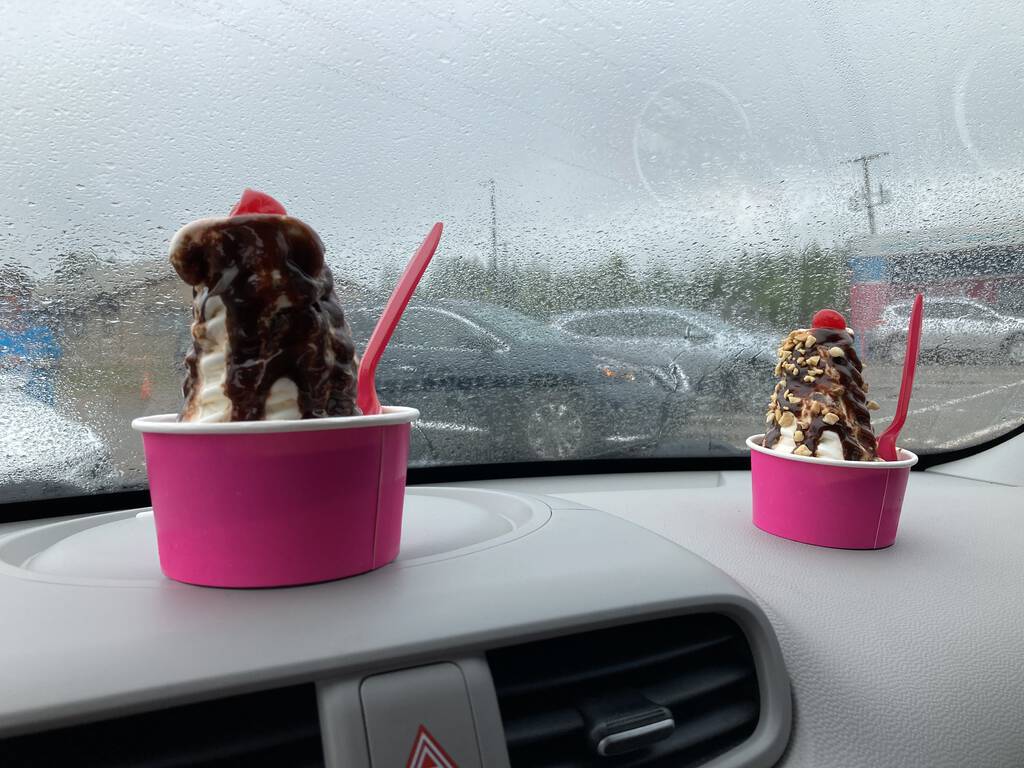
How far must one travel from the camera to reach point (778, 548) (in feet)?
4.43

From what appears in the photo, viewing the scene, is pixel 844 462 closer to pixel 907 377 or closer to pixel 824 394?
pixel 824 394

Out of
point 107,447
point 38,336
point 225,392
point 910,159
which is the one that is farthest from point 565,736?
point 910,159

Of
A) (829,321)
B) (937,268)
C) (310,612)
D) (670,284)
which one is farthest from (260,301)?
(937,268)

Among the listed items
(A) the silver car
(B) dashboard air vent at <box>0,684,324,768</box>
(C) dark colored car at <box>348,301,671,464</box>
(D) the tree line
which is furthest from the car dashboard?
(A) the silver car

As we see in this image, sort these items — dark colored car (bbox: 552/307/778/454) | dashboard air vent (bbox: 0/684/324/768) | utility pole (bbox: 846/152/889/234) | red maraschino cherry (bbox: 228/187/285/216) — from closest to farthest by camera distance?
dashboard air vent (bbox: 0/684/324/768), red maraschino cherry (bbox: 228/187/285/216), dark colored car (bbox: 552/307/778/454), utility pole (bbox: 846/152/889/234)

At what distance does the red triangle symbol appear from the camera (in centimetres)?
74

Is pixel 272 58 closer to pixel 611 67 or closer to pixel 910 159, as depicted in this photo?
pixel 611 67

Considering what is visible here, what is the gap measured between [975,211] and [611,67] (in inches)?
46.9

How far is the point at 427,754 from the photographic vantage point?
2.45ft

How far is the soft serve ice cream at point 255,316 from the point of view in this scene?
766 millimetres

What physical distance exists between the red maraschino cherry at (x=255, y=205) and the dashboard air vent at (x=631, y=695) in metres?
0.58

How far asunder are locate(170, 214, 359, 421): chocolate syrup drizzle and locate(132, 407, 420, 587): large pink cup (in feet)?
0.17

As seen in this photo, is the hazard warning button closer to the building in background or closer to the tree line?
the tree line

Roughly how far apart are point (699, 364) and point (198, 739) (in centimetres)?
152
